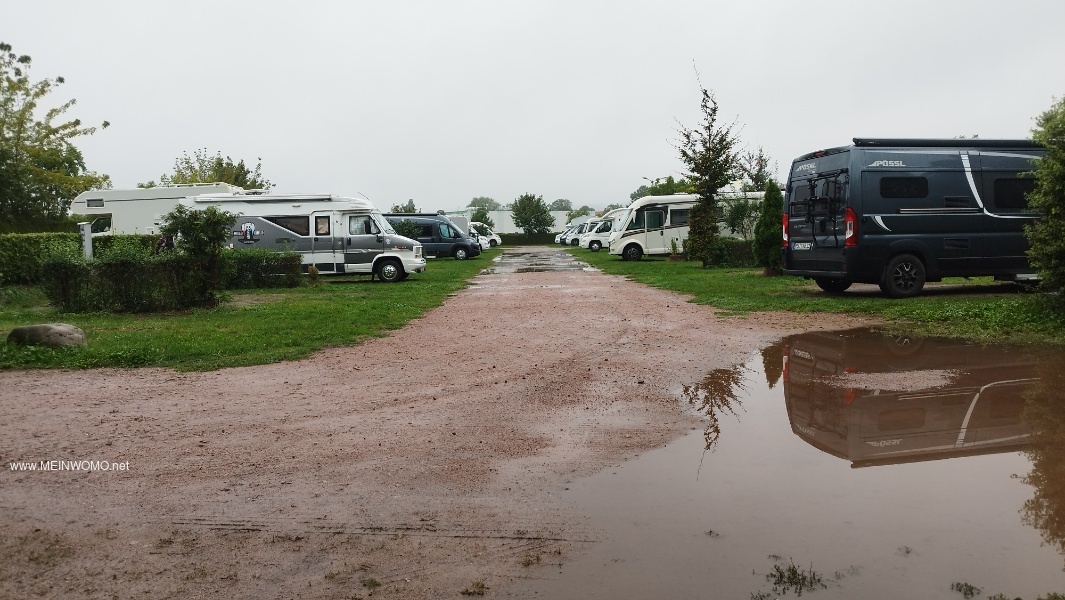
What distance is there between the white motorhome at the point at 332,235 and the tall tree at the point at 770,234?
32.3 feet

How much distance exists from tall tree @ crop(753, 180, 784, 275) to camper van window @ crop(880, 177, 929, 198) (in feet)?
21.8

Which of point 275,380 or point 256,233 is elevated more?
point 256,233

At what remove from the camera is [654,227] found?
32.9 m

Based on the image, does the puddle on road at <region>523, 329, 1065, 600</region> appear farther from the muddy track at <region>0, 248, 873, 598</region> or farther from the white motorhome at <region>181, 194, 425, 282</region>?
the white motorhome at <region>181, 194, 425, 282</region>

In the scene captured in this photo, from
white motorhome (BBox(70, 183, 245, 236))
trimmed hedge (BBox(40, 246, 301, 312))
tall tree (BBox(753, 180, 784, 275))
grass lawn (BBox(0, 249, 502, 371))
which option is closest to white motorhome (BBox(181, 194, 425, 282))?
grass lawn (BBox(0, 249, 502, 371))

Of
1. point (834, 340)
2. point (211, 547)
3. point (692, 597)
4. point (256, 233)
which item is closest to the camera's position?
point (692, 597)

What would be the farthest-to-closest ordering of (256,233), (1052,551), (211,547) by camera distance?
(256,233) → (211,547) → (1052,551)

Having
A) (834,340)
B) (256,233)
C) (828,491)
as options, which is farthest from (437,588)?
(256,233)

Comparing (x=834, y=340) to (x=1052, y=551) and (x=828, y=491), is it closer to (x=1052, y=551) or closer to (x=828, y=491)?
(x=828, y=491)

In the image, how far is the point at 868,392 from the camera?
22.2 ft

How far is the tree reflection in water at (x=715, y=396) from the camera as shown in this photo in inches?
231

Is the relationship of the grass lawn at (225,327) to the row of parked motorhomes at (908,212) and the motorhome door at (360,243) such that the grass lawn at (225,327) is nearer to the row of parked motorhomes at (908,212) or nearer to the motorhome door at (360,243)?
the motorhome door at (360,243)

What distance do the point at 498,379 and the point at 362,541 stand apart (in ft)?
13.1

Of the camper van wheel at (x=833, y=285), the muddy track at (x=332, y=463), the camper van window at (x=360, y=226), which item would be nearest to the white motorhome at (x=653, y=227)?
the camper van window at (x=360, y=226)
